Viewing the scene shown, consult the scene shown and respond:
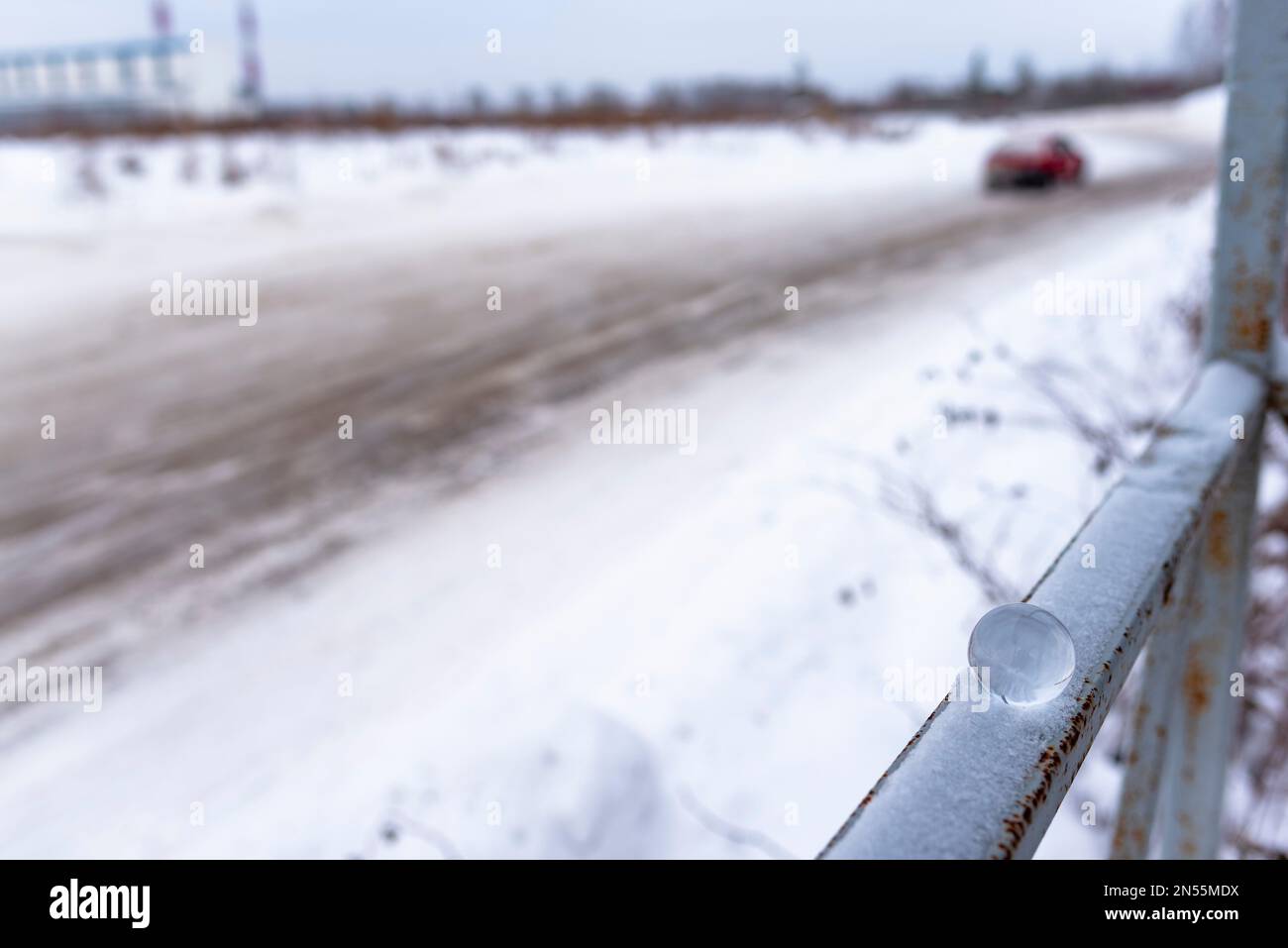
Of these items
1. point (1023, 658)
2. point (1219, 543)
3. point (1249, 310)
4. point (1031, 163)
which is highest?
point (1031, 163)

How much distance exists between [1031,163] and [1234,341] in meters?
17.7

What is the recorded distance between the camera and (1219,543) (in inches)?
71.8

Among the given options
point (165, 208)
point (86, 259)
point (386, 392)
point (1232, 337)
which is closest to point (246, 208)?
point (165, 208)

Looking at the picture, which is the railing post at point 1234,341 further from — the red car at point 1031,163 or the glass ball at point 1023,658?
the red car at point 1031,163

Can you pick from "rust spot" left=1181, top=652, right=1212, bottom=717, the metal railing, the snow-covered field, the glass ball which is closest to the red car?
the snow-covered field

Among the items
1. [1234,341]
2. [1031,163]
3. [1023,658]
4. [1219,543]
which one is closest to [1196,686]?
[1219,543]

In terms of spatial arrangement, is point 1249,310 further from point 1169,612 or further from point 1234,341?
point 1169,612

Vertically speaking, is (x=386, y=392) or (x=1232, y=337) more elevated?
(x=1232, y=337)

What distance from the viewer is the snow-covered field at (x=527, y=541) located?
125 inches

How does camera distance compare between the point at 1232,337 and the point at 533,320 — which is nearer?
the point at 1232,337
